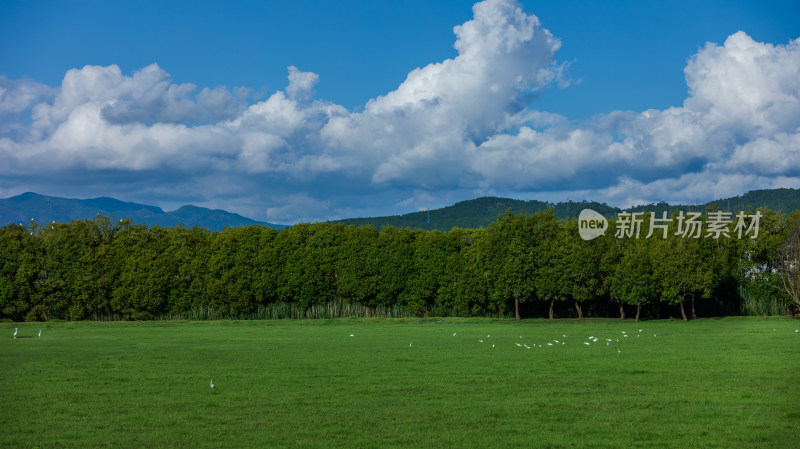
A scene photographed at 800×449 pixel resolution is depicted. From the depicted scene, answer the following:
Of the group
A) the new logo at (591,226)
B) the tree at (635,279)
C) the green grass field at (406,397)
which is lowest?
the green grass field at (406,397)

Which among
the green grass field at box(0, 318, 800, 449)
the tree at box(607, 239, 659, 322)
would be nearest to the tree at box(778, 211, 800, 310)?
the tree at box(607, 239, 659, 322)

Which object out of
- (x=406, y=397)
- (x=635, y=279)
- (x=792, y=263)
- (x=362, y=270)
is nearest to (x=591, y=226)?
(x=635, y=279)

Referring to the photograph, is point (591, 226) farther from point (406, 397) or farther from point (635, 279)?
point (406, 397)

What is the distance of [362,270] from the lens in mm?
68188

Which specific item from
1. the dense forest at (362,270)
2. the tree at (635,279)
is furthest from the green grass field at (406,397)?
the dense forest at (362,270)

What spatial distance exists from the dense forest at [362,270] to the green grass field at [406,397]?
32.0 m

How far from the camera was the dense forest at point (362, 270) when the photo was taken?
6256 centimetres

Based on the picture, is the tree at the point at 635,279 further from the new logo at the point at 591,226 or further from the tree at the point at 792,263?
the tree at the point at 792,263

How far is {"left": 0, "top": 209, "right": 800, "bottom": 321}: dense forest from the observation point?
A: 6256 centimetres

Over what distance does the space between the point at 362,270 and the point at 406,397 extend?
5086 cm

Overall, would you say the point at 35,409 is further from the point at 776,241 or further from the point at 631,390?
the point at 776,241

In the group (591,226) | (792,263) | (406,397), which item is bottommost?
(406,397)

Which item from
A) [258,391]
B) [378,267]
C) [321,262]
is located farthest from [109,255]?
[258,391]

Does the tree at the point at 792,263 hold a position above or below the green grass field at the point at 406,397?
above
